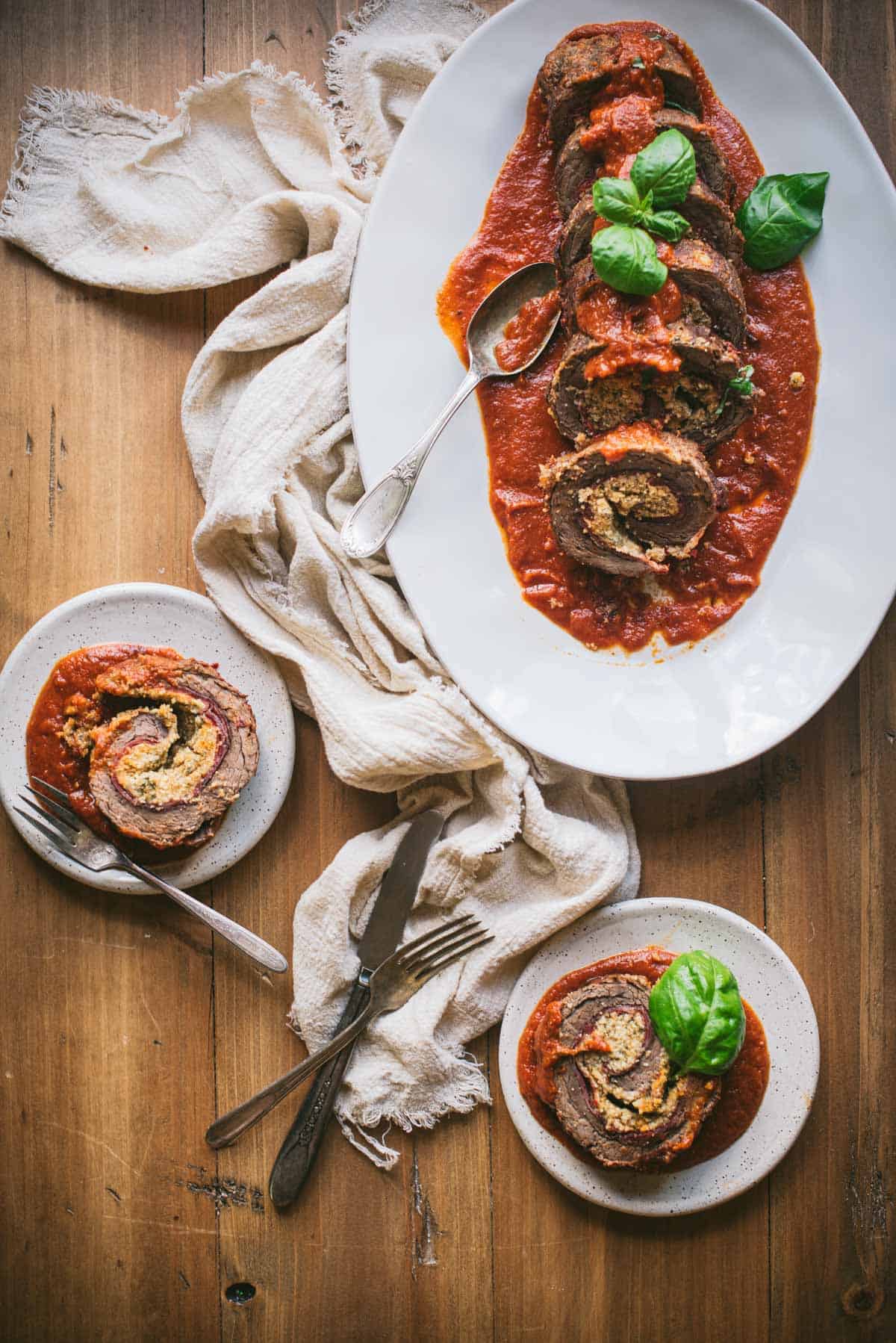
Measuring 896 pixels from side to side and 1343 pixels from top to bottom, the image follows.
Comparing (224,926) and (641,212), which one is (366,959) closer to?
(224,926)

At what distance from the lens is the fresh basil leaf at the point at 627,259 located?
94.6 inches

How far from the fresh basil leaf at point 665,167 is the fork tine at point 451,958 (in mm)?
2260

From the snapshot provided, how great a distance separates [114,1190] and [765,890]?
95.6 inches

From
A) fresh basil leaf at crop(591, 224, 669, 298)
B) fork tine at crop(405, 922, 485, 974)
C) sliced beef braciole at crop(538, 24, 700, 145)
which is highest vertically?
sliced beef braciole at crop(538, 24, 700, 145)

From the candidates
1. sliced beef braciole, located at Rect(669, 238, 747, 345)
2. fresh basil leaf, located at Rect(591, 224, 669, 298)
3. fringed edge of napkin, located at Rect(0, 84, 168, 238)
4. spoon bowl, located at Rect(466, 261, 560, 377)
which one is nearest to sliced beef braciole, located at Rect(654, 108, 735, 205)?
sliced beef braciole, located at Rect(669, 238, 747, 345)

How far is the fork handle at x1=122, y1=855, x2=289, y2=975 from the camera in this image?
2.88m

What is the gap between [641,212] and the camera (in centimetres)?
247

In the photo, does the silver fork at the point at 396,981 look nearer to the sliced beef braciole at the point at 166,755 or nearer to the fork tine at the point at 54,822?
the sliced beef braciole at the point at 166,755

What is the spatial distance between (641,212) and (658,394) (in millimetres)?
496

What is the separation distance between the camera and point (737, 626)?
9.63 ft

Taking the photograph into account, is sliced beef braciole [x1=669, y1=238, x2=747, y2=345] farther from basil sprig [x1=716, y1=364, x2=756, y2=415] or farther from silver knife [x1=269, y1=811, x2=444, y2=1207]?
silver knife [x1=269, y1=811, x2=444, y2=1207]

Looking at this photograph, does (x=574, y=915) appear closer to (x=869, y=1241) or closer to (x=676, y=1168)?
(x=676, y=1168)

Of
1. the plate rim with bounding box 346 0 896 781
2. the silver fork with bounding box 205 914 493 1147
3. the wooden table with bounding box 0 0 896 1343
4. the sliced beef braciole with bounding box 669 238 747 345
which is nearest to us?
the sliced beef braciole with bounding box 669 238 747 345

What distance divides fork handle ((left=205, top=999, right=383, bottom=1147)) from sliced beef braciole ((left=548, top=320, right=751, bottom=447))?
6.51 ft
